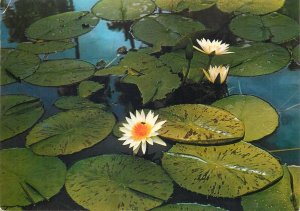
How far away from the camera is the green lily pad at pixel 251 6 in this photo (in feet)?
6.00

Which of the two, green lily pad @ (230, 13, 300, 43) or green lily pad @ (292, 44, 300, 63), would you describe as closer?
green lily pad @ (292, 44, 300, 63)

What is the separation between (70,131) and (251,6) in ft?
3.45

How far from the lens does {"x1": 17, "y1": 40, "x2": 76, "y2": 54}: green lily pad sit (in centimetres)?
168

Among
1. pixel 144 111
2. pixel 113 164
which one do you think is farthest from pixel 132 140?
pixel 144 111

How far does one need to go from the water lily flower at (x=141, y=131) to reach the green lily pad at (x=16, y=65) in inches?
21.8

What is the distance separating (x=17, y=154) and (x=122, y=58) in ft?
1.94

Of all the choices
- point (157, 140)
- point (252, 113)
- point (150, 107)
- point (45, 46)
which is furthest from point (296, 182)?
point (45, 46)

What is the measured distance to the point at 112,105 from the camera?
1.40 m

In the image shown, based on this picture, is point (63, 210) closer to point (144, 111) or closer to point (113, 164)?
point (113, 164)

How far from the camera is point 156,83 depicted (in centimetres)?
142

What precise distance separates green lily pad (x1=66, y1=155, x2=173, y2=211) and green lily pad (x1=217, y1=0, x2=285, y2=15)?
0.97 metres

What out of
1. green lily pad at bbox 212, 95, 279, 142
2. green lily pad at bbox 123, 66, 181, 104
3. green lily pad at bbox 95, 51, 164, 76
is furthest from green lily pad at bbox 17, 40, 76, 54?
green lily pad at bbox 212, 95, 279, 142

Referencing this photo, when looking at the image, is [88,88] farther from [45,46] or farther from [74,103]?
[45,46]

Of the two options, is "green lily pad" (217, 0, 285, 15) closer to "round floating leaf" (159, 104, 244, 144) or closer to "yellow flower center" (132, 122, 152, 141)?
"round floating leaf" (159, 104, 244, 144)
